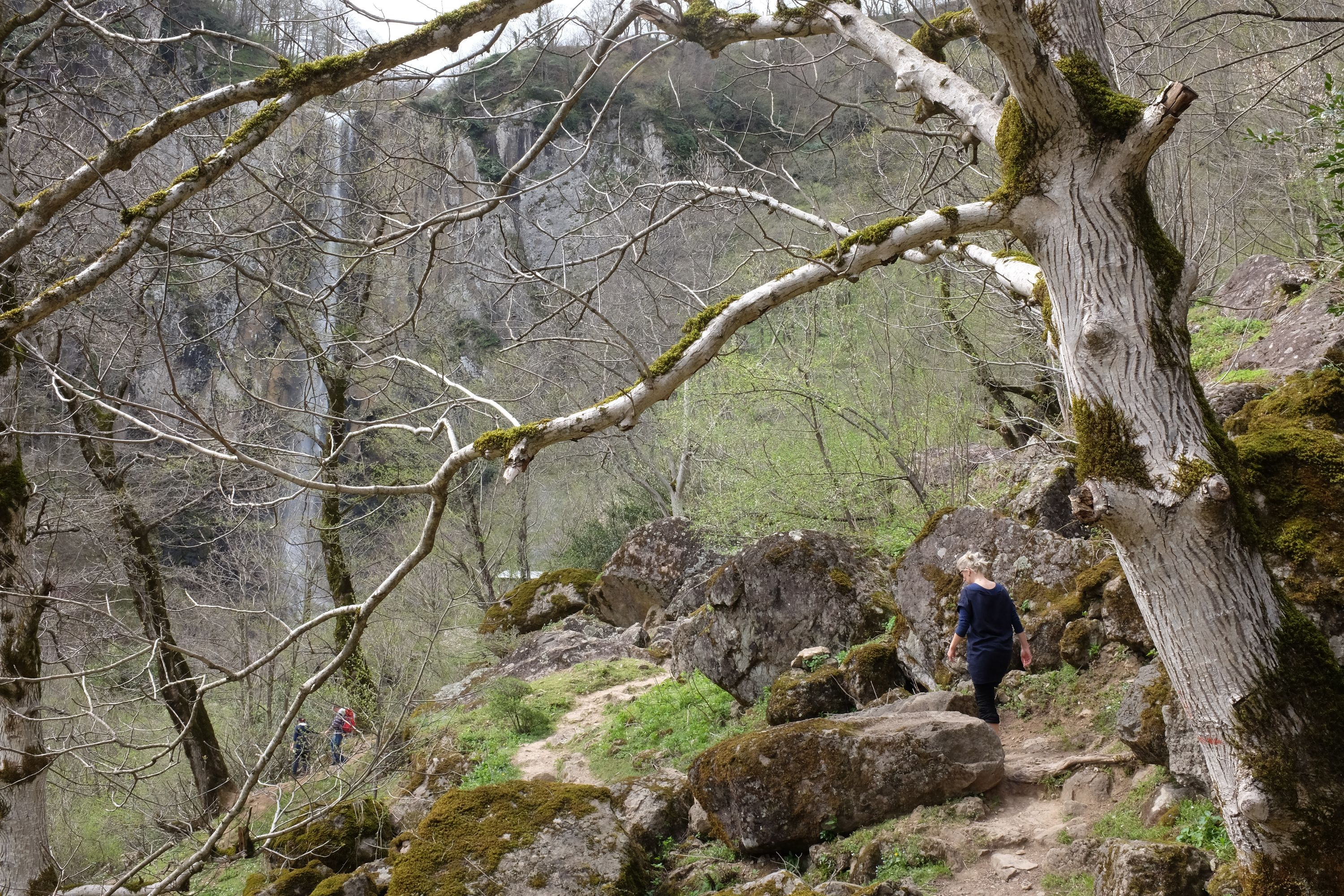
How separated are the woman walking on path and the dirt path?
4831 mm

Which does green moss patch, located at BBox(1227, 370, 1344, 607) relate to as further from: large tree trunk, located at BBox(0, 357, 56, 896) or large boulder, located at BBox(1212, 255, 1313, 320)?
large boulder, located at BBox(1212, 255, 1313, 320)

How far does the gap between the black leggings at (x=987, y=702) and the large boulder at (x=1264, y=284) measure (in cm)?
734

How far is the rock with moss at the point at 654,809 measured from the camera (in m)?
6.55

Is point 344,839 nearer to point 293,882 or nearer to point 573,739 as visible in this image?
point 293,882

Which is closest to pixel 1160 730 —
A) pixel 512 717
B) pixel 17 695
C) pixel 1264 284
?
pixel 17 695

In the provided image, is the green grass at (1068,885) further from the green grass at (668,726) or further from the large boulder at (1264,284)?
the large boulder at (1264,284)

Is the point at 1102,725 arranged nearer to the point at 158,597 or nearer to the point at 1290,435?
the point at 1290,435

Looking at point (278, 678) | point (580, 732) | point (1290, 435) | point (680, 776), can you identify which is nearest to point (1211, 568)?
point (1290, 435)

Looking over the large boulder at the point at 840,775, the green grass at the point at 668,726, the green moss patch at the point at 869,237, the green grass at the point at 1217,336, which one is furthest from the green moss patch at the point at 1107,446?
the green grass at the point at 1217,336

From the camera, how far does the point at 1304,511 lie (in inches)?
165

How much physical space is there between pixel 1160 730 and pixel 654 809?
3706mm

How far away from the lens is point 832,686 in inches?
311

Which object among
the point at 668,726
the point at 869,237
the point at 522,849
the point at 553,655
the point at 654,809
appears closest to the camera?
the point at 869,237

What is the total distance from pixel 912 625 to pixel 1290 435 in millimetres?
4134
